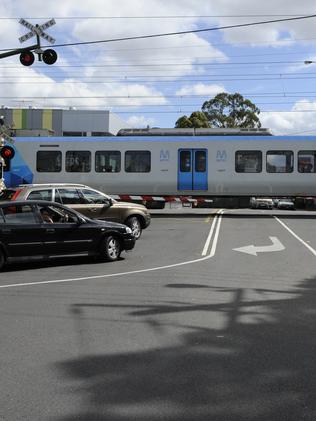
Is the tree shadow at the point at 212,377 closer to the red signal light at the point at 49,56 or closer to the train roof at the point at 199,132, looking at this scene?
the red signal light at the point at 49,56

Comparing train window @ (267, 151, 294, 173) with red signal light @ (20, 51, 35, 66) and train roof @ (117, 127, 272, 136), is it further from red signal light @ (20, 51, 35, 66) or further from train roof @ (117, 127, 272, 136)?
red signal light @ (20, 51, 35, 66)

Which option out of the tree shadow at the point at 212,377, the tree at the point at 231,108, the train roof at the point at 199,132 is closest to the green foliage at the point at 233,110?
the tree at the point at 231,108

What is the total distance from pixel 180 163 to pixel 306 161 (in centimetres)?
570

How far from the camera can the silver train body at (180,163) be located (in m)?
24.9

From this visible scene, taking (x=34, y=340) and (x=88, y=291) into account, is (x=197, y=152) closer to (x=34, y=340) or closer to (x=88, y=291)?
(x=88, y=291)

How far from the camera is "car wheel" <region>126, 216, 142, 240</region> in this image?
16.3 metres

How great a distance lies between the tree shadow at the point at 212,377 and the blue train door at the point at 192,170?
18.8 metres

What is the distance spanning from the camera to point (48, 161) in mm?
26203

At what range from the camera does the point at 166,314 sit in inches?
273

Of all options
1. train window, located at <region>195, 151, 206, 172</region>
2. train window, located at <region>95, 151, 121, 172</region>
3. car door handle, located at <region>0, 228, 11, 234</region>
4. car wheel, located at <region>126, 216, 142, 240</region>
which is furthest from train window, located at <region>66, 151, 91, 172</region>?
car door handle, located at <region>0, 228, 11, 234</region>

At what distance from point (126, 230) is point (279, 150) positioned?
46.9 feet

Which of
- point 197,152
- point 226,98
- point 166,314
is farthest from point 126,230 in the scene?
point 226,98

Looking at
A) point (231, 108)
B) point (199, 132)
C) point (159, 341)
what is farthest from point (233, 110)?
point (159, 341)

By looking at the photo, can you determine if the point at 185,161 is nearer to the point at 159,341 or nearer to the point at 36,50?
the point at 36,50
